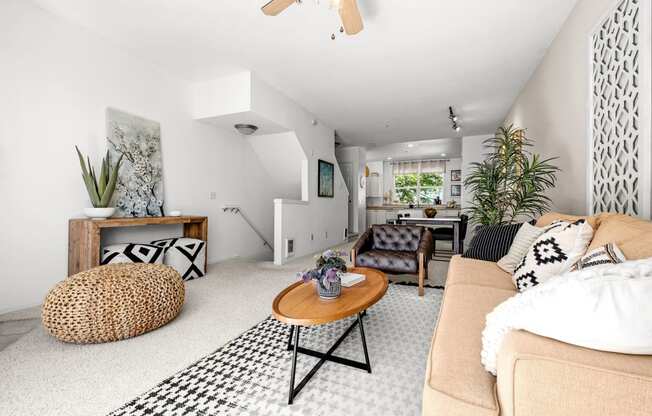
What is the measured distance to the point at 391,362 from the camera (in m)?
1.66

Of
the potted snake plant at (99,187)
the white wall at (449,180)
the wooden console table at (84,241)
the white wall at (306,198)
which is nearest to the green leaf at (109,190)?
the potted snake plant at (99,187)

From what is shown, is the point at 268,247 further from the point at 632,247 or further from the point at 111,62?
the point at 632,247

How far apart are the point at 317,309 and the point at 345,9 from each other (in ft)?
6.54

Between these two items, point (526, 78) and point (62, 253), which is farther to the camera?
point (526, 78)

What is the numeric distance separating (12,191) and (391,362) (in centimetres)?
330

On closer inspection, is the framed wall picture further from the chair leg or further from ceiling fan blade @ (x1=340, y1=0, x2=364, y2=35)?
ceiling fan blade @ (x1=340, y1=0, x2=364, y2=35)

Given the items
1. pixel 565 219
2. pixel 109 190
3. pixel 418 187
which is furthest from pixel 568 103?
pixel 418 187

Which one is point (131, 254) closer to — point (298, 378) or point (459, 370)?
point (298, 378)

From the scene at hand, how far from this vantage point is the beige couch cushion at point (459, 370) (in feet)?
2.37

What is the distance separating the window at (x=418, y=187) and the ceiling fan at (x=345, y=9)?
8138mm

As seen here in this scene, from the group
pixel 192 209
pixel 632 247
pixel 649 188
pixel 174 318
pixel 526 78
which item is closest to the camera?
pixel 632 247

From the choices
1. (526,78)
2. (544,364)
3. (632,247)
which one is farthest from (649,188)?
(526,78)

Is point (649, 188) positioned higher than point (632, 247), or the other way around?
point (649, 188)

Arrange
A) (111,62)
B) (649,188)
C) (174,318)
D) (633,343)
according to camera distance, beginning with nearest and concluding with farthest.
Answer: (633,343), (649,188), (174,318), (111,62)
